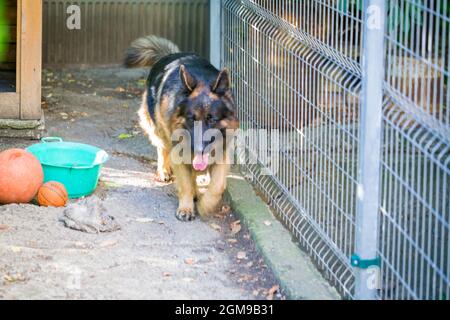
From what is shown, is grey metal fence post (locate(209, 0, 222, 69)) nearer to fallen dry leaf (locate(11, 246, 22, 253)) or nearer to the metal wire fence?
the metal wire fence

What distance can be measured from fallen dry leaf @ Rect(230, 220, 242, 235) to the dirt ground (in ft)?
0.04

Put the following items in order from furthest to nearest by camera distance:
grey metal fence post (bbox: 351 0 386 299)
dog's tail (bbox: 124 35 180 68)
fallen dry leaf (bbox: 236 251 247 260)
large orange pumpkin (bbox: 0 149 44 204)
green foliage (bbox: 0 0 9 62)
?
green foliage (bbox: 0 0 9 62) → dog's tail (bbox: 124 35 180 68) → large orange pumpkin (bbox: 0 149 44 204) → fallen dry leaf (bbox: 236 251 247 260) → grey metal fence post (bbox: 351 0 386 299)

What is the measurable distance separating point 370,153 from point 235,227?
90.1 inches

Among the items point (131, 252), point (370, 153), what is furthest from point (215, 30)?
point (370, 153)

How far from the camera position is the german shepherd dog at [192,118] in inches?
265

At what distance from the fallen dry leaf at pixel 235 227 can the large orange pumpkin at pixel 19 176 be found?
1.50 meters

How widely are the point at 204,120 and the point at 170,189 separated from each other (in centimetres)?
111

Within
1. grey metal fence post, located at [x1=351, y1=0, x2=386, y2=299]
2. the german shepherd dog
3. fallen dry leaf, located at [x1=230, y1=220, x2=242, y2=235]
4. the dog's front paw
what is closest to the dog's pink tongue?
the german shepherd dog

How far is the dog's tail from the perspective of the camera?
8.26m

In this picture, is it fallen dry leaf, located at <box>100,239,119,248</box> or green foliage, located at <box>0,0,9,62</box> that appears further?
green foliage, located at <box>0,0,9,62</box>

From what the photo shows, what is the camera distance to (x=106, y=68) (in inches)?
448

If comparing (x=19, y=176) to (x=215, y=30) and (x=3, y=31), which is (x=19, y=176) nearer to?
(x=215, y=30)

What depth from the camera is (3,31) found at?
33.6ft
